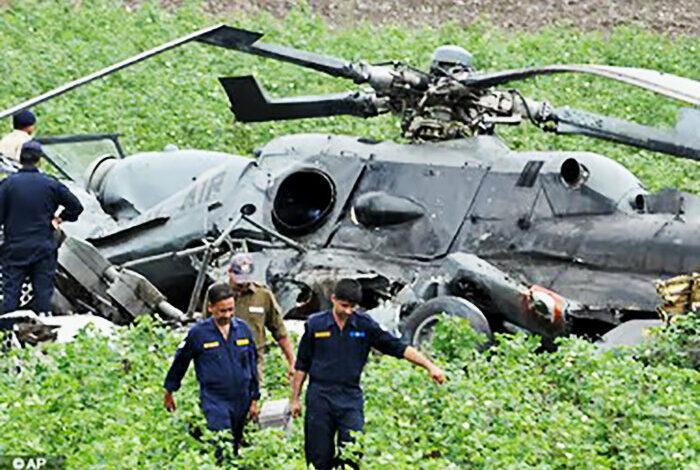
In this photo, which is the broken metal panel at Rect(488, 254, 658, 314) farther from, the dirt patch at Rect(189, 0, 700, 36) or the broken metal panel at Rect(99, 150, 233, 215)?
the dirt patch at Rect(189, 0, 700, 36)

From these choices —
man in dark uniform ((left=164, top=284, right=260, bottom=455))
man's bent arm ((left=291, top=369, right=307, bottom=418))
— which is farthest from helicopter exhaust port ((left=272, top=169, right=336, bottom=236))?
man in dark uniform ((left=164, top=284, right=260, bottom=455))

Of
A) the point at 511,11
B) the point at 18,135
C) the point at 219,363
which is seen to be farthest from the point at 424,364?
the point at 511,11

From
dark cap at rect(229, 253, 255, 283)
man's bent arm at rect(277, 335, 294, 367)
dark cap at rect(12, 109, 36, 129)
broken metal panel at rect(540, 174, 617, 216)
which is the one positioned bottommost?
dark cap at rect(12, 109, 36, 129)

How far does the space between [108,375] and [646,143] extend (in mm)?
4062

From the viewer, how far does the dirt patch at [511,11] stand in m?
29.3

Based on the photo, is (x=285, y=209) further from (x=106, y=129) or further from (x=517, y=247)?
(x=106, y=129)

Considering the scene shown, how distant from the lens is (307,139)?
51.0 ft

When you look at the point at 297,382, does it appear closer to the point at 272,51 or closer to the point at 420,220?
the point at 420,220

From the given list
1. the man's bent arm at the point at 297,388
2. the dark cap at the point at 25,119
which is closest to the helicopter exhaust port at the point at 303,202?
the dark cap at the point at 25,119

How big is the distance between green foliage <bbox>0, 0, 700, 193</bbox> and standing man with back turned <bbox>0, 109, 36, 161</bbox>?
5308mm

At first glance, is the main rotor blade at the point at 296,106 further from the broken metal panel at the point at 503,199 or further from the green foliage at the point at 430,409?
the green foliage at the point at 430,409

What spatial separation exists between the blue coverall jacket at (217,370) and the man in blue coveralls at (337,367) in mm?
322

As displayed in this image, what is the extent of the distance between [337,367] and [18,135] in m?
7.00

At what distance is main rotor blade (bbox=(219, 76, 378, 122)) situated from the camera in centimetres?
1510
